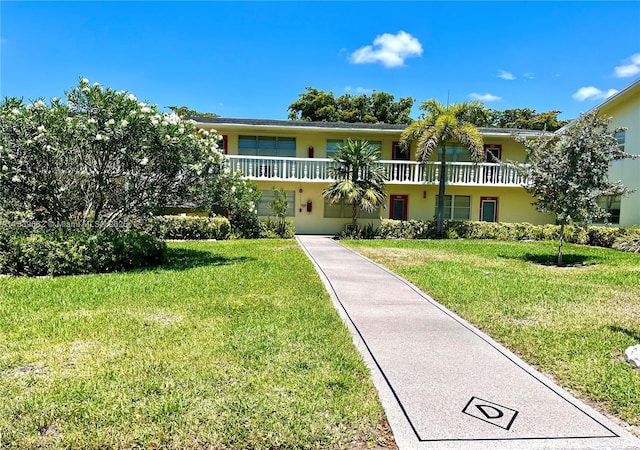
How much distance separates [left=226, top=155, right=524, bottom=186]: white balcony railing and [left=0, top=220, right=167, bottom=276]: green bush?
33.2 ft

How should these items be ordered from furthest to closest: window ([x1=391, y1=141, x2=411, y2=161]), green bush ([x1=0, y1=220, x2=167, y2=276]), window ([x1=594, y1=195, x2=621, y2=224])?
window ([x1=391, y1=141, x2=411, y2=161]), window ([x1=594, y1=195, x2=621, y2=224]), green bush ([x1=0, y1=220, x2=167, y2=276])

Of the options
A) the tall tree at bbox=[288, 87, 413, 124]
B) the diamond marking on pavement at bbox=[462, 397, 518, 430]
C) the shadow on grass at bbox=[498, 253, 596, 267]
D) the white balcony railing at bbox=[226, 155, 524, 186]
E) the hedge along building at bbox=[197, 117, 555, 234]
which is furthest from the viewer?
the tall tree at bbox=[288, 87, 413, 124]

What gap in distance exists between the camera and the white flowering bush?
28.0 feet

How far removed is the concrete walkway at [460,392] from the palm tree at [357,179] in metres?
11.5

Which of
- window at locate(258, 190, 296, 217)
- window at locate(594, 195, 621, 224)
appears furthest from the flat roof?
window at locate(594, 195, 621, 224)

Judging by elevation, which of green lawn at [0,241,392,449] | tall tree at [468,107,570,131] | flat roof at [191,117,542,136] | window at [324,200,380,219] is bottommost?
green lawn at [0,241,392,449]

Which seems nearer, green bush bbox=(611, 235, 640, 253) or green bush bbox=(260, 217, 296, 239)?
green bush bbox=(611, 235, 640, 253)

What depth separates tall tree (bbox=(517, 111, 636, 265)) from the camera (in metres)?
11.3

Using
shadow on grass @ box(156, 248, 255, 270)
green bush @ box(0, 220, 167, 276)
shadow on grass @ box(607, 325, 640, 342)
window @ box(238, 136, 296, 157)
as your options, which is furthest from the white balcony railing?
shadow on grass @ box(607, 325, 640, 342)

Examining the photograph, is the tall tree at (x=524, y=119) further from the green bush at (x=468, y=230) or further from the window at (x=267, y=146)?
the window at (x=267, y=146)

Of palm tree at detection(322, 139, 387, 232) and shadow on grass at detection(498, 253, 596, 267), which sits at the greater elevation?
palm tree at detection(322, 139, 387, 232)

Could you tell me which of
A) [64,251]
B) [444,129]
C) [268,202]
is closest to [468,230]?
[444,129]

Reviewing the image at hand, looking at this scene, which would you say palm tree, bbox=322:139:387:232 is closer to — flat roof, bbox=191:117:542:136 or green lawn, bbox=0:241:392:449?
flat roof, bbox=191:117:542:136

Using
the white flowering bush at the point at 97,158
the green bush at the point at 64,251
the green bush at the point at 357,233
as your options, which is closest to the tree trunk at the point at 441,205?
the green bush at the point at 357,233
